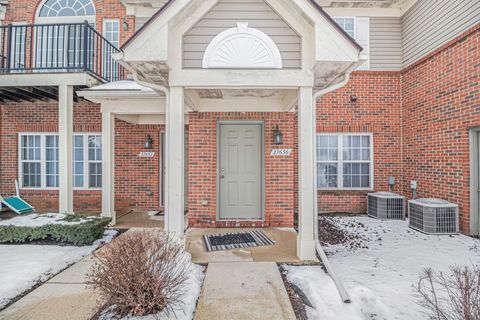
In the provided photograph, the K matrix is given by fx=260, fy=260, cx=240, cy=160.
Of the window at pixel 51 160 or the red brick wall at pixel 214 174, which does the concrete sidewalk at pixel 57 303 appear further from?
the window at pixel 51 160

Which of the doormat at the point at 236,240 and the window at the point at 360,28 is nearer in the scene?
the doormat at the point at 236,240

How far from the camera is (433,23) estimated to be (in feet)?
21.3

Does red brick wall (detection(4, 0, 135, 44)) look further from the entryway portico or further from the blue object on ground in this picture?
the blue object on ground

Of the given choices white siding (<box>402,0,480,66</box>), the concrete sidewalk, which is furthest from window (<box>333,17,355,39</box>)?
the concrete sidewalk

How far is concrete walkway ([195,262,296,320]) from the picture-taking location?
2.69 meters

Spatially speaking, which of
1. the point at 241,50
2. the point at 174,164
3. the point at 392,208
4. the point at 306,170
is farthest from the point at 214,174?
the point at 392,208

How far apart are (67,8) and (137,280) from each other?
29.9 feet

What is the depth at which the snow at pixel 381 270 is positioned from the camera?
2.79m

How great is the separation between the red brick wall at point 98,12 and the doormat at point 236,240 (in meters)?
6.45

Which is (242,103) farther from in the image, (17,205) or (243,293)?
(17,205)

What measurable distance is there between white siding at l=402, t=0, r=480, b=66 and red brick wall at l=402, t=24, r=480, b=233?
0.97 feet

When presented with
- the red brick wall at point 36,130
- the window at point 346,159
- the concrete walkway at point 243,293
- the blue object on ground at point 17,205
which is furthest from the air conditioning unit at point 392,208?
the blue object on ground at point 17,205

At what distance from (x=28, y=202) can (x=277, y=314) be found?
854 centimetres

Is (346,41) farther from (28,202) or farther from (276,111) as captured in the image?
(28,202)
